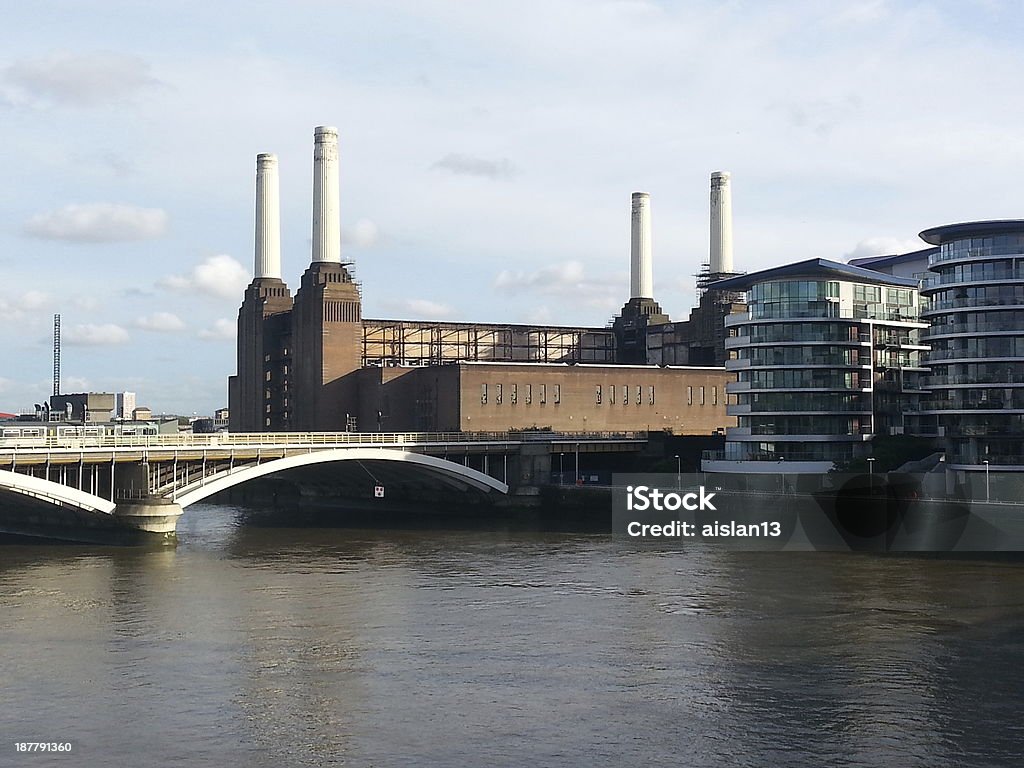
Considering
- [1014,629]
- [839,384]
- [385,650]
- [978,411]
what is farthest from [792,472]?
[385,650]

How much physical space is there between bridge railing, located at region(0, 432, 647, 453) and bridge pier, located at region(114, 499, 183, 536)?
11.0 feet

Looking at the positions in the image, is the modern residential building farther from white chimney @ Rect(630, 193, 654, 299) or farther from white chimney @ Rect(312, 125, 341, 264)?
white chimney @ Rect(630, 193, 654, 299)

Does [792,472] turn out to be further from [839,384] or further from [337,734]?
[337,734]

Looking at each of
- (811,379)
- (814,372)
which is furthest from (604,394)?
(814,372)

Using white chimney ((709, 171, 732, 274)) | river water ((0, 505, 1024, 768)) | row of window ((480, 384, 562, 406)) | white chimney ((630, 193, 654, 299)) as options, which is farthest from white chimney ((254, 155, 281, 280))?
river water ((0, 505, 1024, 768))

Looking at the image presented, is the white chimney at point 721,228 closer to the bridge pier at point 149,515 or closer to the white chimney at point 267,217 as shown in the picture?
the white chimney at point 267,217

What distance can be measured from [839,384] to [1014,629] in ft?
155

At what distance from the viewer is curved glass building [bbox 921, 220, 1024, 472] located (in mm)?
77500

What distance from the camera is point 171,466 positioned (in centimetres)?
7456

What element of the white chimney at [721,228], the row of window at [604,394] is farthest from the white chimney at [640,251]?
the row of window at [604,394]

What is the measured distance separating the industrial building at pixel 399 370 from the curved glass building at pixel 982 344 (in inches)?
1515

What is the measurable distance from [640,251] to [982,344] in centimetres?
6399

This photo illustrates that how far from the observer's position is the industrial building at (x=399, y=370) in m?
109

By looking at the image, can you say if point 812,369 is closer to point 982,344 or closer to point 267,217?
point 982,344
